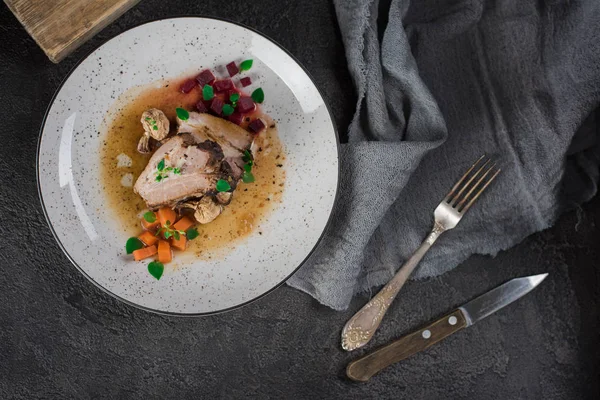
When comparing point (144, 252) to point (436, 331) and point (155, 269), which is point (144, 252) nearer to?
Answer: point (155, 269)

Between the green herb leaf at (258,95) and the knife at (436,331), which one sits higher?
the green herb leaf at (258,95)

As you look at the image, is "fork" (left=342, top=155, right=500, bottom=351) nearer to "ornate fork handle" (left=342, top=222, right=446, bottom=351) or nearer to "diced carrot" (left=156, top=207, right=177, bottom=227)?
"ornate fork handle" (left=342, top=222, right=446, bottom=351)

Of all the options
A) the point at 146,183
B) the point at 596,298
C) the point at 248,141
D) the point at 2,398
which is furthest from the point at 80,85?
the point at 596,298

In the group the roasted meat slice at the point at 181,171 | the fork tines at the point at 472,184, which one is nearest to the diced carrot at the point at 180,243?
the roasted meat slice at the point at 181,171

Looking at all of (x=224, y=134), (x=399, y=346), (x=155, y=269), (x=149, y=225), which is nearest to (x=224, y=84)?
(x=224, y=134)

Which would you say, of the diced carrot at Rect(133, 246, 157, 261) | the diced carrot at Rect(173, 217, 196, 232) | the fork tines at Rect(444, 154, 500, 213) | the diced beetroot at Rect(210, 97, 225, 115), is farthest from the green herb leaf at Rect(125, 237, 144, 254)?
the fork tines at Rect(444, 154, 500, 213)

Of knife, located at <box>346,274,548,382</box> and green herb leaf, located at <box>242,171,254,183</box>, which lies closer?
green herb leaf, located at <box>242,171,254,183</box>

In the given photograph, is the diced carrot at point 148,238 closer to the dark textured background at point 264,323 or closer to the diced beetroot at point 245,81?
the dark textured background at point 264,323
